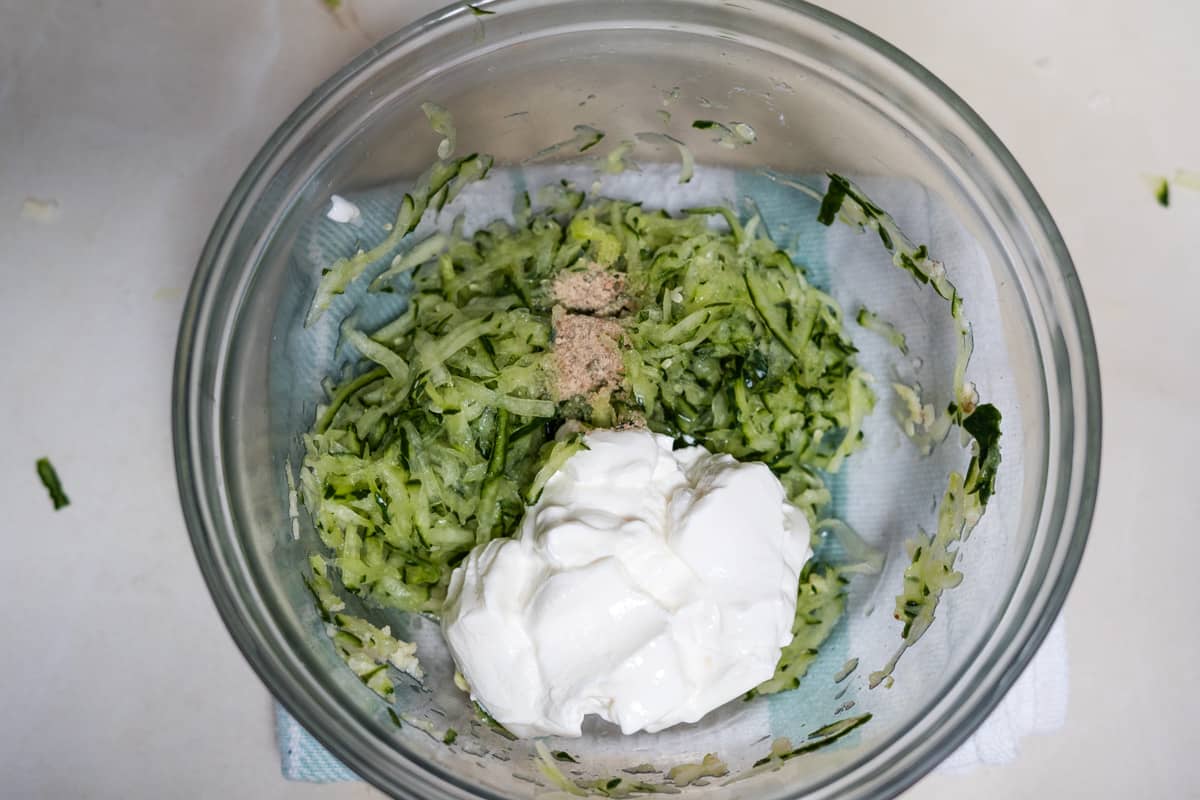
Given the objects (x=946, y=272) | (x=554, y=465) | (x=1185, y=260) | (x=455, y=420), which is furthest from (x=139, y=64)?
(x=1185, y=260)

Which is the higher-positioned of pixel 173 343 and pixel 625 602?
pixel 173 343

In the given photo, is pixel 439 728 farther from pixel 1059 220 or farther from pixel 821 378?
pixel 1059 220

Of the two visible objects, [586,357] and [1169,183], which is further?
[1169,183]

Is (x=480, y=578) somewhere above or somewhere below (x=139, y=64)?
below

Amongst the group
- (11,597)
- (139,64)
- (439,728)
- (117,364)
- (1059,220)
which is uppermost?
(139,64)

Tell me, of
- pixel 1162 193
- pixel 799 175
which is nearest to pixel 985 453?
pixel 799 175

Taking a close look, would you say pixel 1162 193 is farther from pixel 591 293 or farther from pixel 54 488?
pixel 54 488

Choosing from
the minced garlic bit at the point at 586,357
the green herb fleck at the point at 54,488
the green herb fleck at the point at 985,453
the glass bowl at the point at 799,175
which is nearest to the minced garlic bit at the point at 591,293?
the minced garlic bit at the point at 586,357
